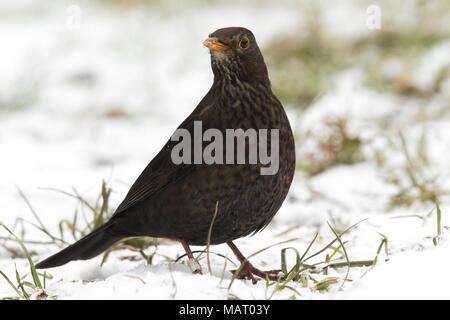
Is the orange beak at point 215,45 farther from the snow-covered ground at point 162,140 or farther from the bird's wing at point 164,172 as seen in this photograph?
the snow-covered ground at point 162,140

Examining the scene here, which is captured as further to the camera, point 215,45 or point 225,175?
point 215,45

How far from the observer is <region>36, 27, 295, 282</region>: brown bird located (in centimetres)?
294

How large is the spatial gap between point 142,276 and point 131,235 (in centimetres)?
63

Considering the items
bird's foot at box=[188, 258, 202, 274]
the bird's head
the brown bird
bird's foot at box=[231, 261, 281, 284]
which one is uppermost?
the bird's head

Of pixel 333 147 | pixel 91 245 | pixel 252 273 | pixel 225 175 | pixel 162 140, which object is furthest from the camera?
pixel 162 140

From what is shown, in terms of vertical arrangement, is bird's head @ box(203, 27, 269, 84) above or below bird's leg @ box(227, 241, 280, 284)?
above

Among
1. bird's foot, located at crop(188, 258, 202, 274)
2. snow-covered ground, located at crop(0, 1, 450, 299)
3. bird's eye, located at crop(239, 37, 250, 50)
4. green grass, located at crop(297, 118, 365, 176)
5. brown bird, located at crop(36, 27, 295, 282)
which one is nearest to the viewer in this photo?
snow-covered ground, located at crop(0, 1, 450, 299)

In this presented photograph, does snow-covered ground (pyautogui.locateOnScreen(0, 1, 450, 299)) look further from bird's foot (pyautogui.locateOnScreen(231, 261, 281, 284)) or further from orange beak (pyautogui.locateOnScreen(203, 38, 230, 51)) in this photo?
orange beak (pyautogui.locateOnScreen(203, 38, 230, 51))

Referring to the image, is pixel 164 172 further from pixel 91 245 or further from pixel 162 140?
pixel 162 140

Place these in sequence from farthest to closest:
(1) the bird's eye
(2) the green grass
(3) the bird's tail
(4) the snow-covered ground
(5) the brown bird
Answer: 1. (2) the green grass
2. (3) the bird's tail
3. (1) the bird's eye
4. (5) the brown bird
5. (4) the snow-covered ground

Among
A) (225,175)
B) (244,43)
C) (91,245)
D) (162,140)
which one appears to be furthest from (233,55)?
(162,140)

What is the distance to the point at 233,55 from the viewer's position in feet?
10.4

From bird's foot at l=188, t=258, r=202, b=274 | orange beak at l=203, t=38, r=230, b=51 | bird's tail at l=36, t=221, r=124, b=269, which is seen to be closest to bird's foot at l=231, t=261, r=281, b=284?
bird's foot at l=188, t=258, r=202, b=274

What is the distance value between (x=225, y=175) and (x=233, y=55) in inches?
25.0
